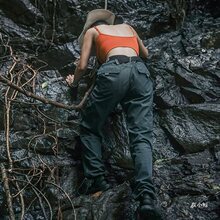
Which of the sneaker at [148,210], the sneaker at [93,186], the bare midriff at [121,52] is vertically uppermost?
the bare midriff at [121,52]

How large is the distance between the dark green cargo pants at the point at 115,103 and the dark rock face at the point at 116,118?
367mm

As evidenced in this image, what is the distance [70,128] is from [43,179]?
771mm

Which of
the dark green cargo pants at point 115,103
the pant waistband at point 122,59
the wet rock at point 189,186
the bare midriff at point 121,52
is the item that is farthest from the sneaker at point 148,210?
the bare midriff at point 121,52

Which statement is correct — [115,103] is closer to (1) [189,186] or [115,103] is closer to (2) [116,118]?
(2) [116,118]

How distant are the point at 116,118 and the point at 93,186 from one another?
0.95 meters

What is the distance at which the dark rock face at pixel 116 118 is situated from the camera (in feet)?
13.6

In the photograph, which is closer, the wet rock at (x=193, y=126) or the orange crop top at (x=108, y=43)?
the orange crop top at (x=108, y=43)

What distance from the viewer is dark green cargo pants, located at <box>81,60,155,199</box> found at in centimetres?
433

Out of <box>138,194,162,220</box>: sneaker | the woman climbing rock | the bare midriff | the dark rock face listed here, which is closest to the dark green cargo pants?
the woman climbing rock

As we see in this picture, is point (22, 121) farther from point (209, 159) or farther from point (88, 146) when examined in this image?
point (209, 159)

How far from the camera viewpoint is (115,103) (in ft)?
14.6

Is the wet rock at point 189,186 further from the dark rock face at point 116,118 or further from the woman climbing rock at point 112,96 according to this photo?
the woman climbing rock at point 112,96

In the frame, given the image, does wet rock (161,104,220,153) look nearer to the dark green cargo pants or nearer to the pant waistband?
the dark green cargo pants

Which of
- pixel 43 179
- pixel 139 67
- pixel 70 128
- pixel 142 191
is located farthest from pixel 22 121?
pixel 142 191
